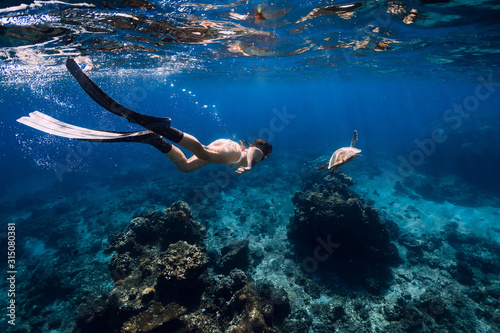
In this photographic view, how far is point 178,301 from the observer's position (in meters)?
6.97

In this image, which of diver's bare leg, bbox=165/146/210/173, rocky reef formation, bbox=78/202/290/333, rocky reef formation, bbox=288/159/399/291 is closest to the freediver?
diver's bare leg, bbox=165/146/210/173

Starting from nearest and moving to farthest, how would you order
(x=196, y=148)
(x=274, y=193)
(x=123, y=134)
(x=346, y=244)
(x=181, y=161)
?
1. (x=123, y=134)
2. (x=196, y=148)
3. (x=181, y=161)
4. (x=346, y=244)
5. (x=274, y=193)

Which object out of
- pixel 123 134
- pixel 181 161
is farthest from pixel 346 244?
pixel 123 134

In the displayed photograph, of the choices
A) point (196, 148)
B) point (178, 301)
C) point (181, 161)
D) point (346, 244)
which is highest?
point (196, 148)

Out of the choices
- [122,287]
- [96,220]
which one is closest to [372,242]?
[122,287]

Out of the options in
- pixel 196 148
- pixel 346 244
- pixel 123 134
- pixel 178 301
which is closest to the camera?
pixel 123 134

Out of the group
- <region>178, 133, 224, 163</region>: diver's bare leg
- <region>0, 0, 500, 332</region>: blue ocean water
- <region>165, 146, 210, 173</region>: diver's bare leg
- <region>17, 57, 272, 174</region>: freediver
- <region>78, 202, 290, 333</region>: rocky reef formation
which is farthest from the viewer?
<region>0, 0, 500, 332</region>: blue ocean water

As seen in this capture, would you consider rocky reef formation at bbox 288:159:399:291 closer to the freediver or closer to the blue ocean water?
the blue ocean water

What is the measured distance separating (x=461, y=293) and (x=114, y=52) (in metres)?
25.0

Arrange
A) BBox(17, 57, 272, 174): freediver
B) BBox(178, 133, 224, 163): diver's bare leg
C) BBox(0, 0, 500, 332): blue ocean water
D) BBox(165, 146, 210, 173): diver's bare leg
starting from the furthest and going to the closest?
1. BBox(0, 0, 500, 332): blue ocean water
2. BBox(165, 146, 210, 173): diver's bare leg
3. BBox(178, 133, 224, 163): diver's bare leg
4. BBox(17, 57, 272, 174): freediver

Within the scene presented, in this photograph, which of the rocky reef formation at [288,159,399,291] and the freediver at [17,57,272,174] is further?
the rocky reef formation at [288,159,399,291]

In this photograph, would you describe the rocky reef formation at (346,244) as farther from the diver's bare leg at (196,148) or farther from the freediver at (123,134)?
the freediver at (123,134)

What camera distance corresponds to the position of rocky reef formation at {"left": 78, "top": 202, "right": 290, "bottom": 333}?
634cm

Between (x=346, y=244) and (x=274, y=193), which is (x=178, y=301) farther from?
(x=274, y=193)
